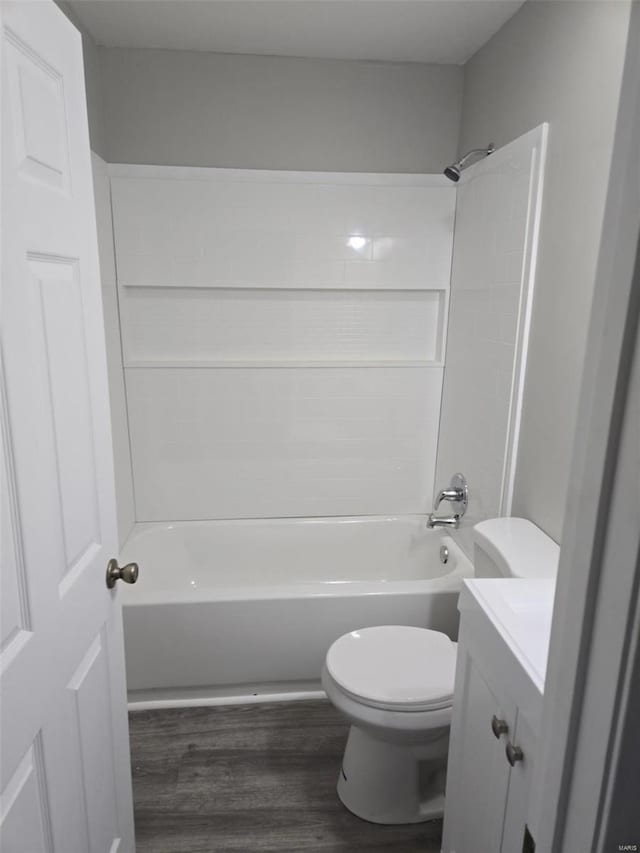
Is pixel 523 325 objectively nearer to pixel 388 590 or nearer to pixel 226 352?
pixel 388 590

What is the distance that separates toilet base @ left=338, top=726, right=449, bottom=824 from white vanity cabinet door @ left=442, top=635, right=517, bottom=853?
0.71ft

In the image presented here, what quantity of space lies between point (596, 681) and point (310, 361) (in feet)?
7.89

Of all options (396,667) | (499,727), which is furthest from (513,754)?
(396,667)

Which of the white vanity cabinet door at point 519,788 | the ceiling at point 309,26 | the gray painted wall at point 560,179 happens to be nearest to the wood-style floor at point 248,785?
the white vanity cabinet door at point 519,788

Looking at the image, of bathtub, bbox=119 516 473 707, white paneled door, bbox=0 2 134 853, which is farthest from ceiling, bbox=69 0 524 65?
bathtub, bbox=119 516 473 707

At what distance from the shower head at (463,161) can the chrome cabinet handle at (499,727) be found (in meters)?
2.06

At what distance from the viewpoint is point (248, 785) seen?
189 centimetres

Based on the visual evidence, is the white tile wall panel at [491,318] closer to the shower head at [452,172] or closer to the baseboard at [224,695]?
the shower head at [452,172]

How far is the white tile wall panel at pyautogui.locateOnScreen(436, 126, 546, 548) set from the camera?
2.01 metres

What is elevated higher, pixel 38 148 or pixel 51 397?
pixel 38 148

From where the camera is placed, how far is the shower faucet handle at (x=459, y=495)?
2.57 meters

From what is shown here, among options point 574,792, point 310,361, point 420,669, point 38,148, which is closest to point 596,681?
point 574,792

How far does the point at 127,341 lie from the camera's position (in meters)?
2.71

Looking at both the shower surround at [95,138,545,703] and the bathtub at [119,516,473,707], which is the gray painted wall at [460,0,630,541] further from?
the bathtub at [119,516,473,707]
